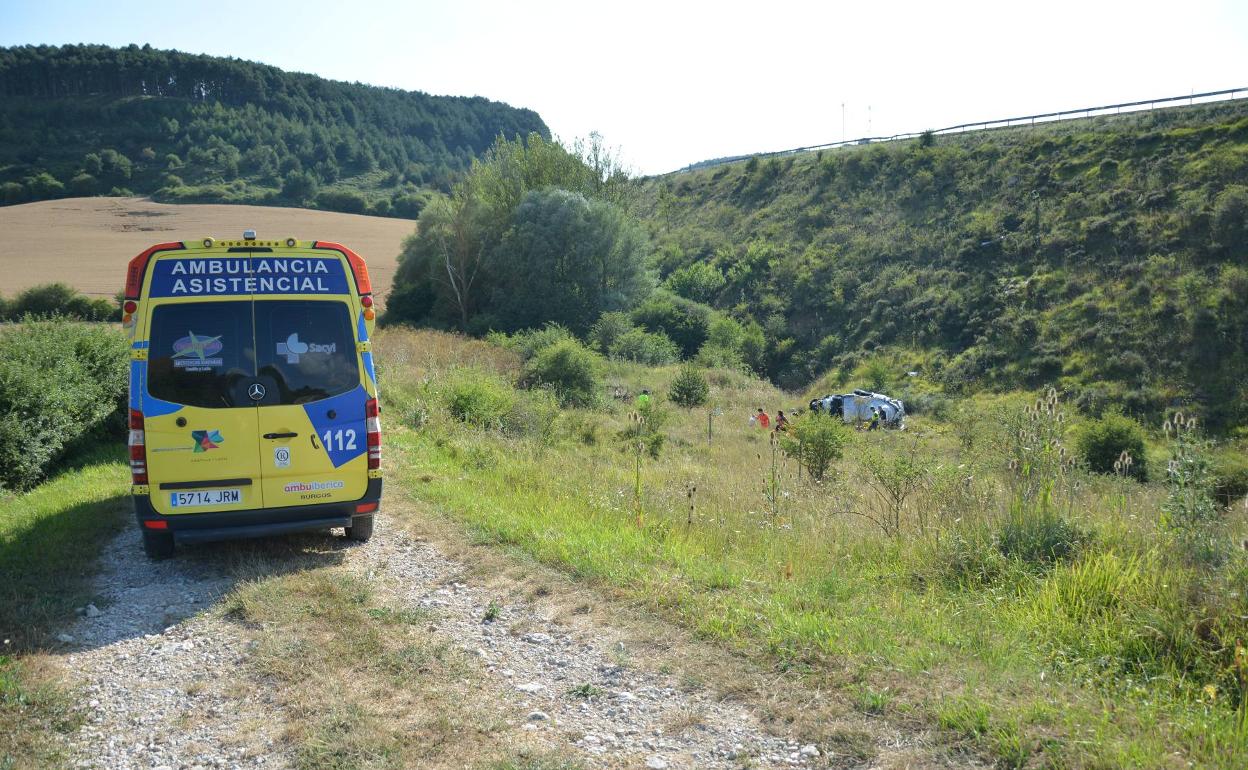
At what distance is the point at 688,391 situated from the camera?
2686 centimetres

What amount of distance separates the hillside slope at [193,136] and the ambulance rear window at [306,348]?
67386mm

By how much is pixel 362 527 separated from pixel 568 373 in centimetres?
1551

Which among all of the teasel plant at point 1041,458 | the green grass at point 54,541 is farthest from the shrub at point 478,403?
the teasel plant at point 1041,458

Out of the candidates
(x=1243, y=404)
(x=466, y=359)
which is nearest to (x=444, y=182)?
(x=466, y=359)

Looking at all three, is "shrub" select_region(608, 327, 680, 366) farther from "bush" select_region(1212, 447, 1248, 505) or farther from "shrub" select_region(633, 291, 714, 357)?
"bush" select_region(1212, 447, 1248, 505)

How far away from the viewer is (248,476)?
633 cm

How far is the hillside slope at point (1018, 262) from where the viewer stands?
29.6 m

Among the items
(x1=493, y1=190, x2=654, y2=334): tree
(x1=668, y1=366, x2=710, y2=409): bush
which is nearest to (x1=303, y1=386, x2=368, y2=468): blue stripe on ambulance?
(x1=668, y1=366, x2=710, y2=409): bush

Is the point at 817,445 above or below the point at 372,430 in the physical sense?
below

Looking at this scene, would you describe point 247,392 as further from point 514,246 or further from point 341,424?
point 514,246

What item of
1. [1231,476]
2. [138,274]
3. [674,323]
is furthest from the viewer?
[674,323]

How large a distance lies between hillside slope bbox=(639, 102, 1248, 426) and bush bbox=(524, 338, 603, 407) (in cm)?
1707

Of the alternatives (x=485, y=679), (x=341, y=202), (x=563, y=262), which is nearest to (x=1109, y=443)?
(x=485, y=679)

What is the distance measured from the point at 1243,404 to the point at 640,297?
23.9m
